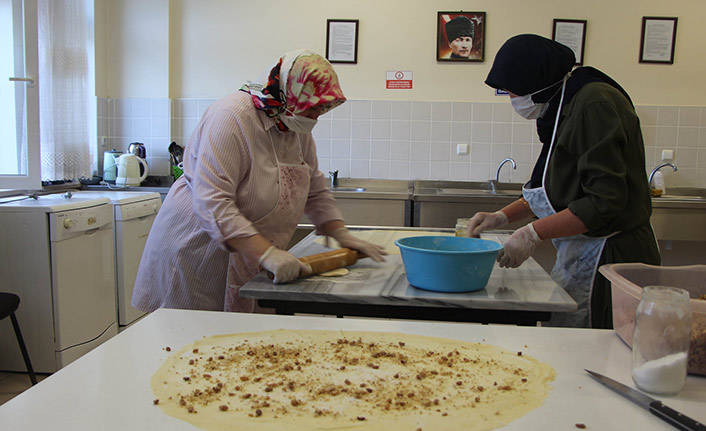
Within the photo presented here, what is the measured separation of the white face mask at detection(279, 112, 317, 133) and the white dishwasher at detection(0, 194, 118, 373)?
5.45 feet

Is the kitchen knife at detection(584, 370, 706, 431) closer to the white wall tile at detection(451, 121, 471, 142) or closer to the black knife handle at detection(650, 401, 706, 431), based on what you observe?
the black knife handle at detection(650, 401, 706, 431)

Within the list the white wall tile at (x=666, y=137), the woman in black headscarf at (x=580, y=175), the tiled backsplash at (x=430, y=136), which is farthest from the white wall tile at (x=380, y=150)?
the woman in black headscarf at (x=580, y=175)

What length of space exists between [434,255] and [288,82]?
70cm

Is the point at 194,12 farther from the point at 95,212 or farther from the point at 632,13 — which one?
the point at 632,13

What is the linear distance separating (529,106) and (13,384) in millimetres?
2737

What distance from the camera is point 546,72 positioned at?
183cm

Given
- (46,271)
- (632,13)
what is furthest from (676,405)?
(632,13)

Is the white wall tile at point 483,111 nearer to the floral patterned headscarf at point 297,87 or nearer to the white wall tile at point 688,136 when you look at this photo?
the white wall tile at point 688,136

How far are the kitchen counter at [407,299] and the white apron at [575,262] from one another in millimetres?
265

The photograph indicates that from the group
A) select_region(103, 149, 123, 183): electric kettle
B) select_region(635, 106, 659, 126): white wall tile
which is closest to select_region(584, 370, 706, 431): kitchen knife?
select_region(635, 106, 659, 126): white wall tile

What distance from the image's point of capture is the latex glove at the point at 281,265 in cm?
153

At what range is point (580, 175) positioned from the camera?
168 centimetres

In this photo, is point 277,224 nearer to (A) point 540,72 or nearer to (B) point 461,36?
(A) point 540,72

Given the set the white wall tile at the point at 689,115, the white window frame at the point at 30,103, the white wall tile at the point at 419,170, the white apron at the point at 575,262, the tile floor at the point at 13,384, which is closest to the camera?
the white apron at the point at 575,262
